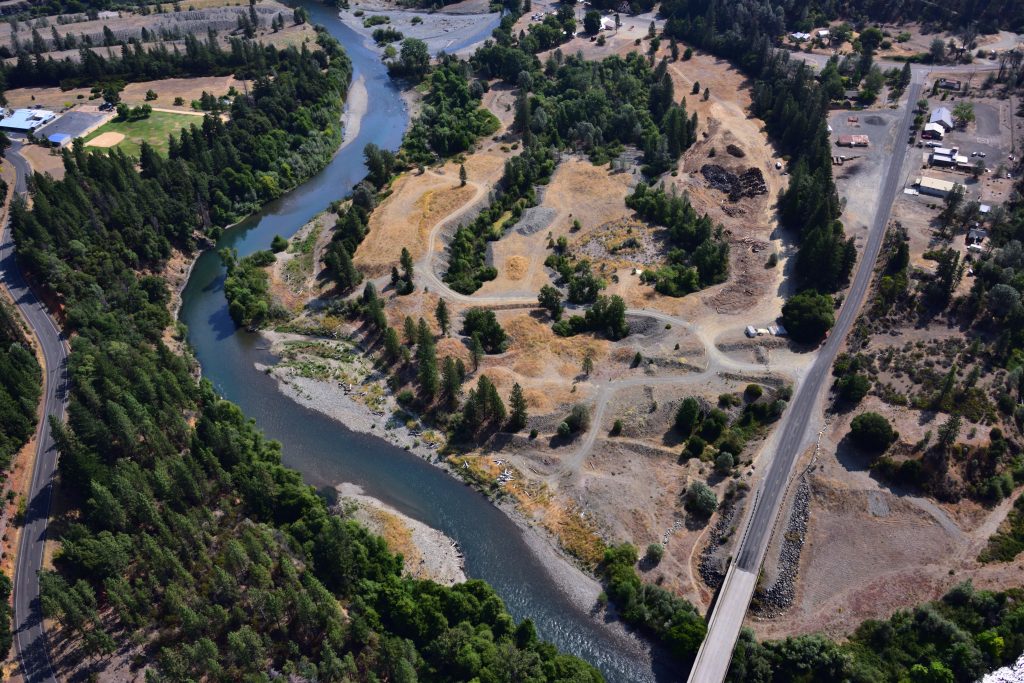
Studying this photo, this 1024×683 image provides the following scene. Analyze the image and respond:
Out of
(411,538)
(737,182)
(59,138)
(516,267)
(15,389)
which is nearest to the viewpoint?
(411,538)

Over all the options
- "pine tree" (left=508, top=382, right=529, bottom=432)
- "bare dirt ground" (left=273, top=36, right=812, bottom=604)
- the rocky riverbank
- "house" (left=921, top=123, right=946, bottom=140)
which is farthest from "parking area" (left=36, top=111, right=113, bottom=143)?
"house" (left=921, top=123, right=946, bottom=140)

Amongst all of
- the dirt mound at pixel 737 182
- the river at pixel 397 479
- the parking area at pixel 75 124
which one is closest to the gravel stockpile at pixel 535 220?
the dirt mound at pixel 737 182

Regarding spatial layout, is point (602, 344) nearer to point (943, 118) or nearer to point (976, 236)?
point (976, 236)

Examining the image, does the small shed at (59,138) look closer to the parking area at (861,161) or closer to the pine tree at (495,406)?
the pine tree at (495,406)

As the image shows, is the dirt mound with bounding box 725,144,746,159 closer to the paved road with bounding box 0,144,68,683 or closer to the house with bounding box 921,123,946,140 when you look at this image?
the house with bounding box 921,123,946,140

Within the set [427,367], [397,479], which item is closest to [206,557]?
[397,479]

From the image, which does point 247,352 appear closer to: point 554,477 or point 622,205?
point 554,477
